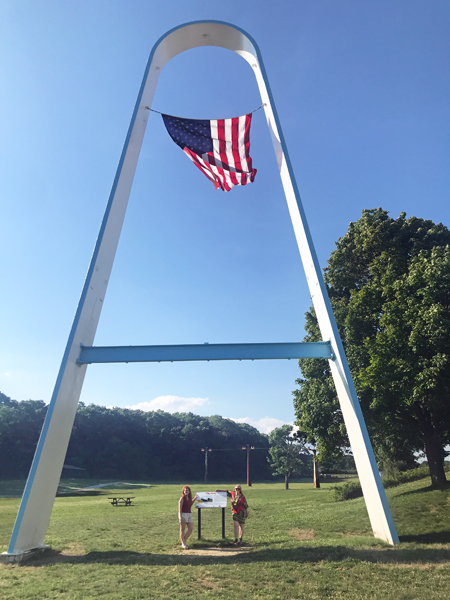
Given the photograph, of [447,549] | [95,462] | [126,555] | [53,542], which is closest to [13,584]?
[126,555]

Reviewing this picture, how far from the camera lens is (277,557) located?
730cm

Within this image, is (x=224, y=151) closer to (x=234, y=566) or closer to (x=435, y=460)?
(x=234, y=566)

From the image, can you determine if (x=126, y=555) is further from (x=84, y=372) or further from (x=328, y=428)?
(x=328, y=428)

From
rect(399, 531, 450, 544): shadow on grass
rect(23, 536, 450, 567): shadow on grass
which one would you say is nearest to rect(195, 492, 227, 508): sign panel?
rect(23, 536, 450, 567): shadow on grass

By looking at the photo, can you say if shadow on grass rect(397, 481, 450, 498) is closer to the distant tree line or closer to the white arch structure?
the white arch structure

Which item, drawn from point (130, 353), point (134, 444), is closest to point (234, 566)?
point (130, 353)

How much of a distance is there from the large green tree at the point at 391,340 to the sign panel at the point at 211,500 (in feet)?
24.7

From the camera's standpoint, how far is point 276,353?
30.3ft

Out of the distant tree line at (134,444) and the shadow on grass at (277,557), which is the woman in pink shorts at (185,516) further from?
the distant tree line at (134,444)

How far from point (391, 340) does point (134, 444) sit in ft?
198

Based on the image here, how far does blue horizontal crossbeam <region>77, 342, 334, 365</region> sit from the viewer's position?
30.1ft

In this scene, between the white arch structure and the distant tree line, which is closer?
the white arch structure

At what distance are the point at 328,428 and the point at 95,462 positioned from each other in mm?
52528

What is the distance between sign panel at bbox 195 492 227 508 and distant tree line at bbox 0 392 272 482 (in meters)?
49.8
